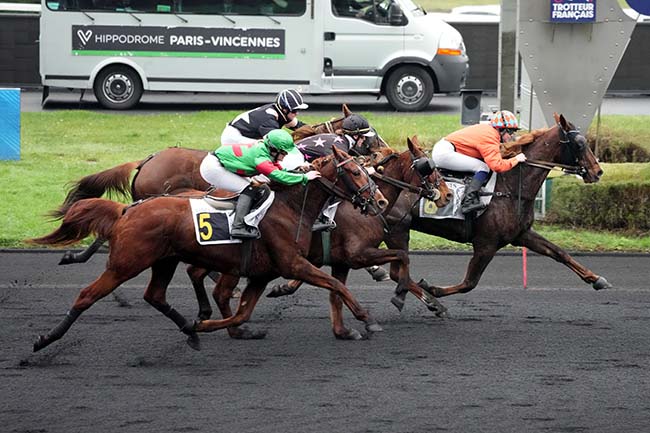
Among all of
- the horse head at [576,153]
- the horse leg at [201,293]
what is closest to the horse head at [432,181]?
the horse head at [576,153]

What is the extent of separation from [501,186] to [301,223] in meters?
2.43

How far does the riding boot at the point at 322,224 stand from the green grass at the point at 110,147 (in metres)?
4.37

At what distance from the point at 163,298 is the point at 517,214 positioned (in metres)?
3.44

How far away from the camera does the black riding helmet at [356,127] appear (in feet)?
35.3

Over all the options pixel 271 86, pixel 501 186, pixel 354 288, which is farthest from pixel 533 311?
pixel 271 86

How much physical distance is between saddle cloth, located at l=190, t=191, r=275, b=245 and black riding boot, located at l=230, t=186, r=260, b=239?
0.03 m

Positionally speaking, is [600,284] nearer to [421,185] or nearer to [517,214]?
[517,214]

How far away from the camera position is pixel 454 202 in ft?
35.6

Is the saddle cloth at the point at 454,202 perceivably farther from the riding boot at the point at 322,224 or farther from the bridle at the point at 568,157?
the riding boot at the point at 322,224

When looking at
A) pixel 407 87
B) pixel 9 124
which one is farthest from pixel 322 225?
pixel 407 87

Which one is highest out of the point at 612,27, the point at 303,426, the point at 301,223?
the point at 612,27

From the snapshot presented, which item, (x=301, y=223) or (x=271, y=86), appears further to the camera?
(x=271, y=86)

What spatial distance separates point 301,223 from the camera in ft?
30.5

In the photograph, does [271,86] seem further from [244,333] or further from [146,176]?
[244,333]
